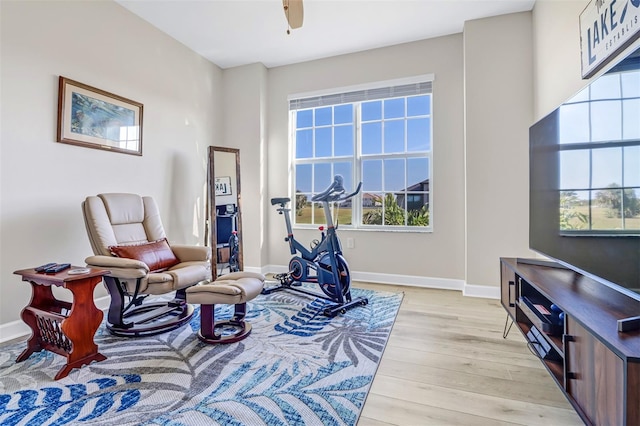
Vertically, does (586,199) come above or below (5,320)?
above

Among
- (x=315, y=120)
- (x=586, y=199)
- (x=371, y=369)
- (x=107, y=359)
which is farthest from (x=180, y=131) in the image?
(x=586, y=199)

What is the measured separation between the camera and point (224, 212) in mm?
3922

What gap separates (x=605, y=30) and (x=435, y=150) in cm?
181

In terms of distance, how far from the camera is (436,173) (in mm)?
3611

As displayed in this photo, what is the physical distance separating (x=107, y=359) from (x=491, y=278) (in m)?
3.38

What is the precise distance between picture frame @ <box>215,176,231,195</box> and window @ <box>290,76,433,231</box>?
2.87ft

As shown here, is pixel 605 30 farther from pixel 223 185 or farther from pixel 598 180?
pixel 223 185

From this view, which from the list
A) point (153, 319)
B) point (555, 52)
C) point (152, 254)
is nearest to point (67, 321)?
point (153, 319)

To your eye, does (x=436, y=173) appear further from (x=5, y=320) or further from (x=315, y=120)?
(x=5, y=320)

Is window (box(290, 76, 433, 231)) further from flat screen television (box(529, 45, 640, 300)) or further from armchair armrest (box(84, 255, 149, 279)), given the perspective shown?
armchair armrest (box(84, 255, 149, 279))

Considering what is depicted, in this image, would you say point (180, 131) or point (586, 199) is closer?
point (586, 199)

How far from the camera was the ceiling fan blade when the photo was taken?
7.07ft

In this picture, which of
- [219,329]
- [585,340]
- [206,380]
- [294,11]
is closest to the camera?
[585,340]

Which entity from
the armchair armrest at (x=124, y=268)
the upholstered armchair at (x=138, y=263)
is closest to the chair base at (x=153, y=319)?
the upholstered armchair at (x=138, y=263)
